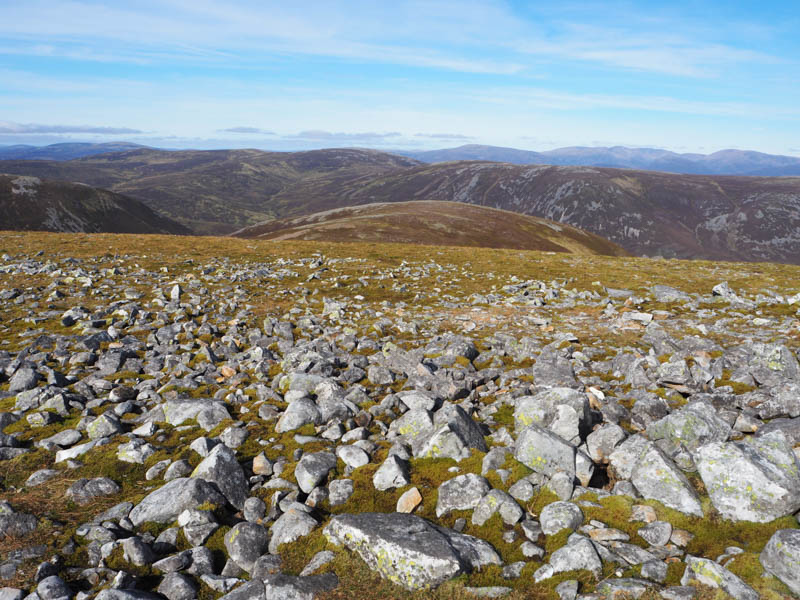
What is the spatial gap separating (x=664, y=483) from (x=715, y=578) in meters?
2.44

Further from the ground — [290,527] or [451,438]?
[451,438]

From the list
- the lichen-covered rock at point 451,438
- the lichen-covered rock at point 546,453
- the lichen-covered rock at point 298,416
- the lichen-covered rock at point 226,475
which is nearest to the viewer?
→ the lichen-covered rock at point 226,475

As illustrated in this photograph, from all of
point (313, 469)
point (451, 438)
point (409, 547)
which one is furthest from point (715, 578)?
point (313, 469)

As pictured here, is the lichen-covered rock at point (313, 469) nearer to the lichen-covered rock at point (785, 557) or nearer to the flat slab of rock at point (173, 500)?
the flat slab of rock at point (173, 500)

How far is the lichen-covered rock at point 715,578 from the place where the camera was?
666 cm

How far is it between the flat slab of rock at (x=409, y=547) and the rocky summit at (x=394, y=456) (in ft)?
0.13

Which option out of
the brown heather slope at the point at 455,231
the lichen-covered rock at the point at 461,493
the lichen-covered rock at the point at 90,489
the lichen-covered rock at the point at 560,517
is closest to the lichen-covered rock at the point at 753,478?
the lichen-covered rock at the point at 560,517

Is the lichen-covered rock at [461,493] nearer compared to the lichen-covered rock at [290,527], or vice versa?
the lichen-covered rock at [290,527]

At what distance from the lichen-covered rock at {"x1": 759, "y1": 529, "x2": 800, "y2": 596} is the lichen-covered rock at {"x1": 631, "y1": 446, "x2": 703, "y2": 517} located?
150 centimetres

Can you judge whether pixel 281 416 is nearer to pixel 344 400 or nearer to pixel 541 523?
pixel 344 400

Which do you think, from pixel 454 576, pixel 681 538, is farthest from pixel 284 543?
pixel 681 538

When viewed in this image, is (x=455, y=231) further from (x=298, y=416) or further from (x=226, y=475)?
(x=226, y=475)

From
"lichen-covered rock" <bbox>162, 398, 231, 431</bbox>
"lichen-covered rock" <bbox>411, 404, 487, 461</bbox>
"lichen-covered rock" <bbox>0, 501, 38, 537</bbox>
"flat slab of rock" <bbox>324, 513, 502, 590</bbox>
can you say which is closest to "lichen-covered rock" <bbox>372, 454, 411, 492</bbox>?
"lichen-covered rock" <bbox>411, 404, 487, 461</bbox>

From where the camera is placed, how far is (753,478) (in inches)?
336
